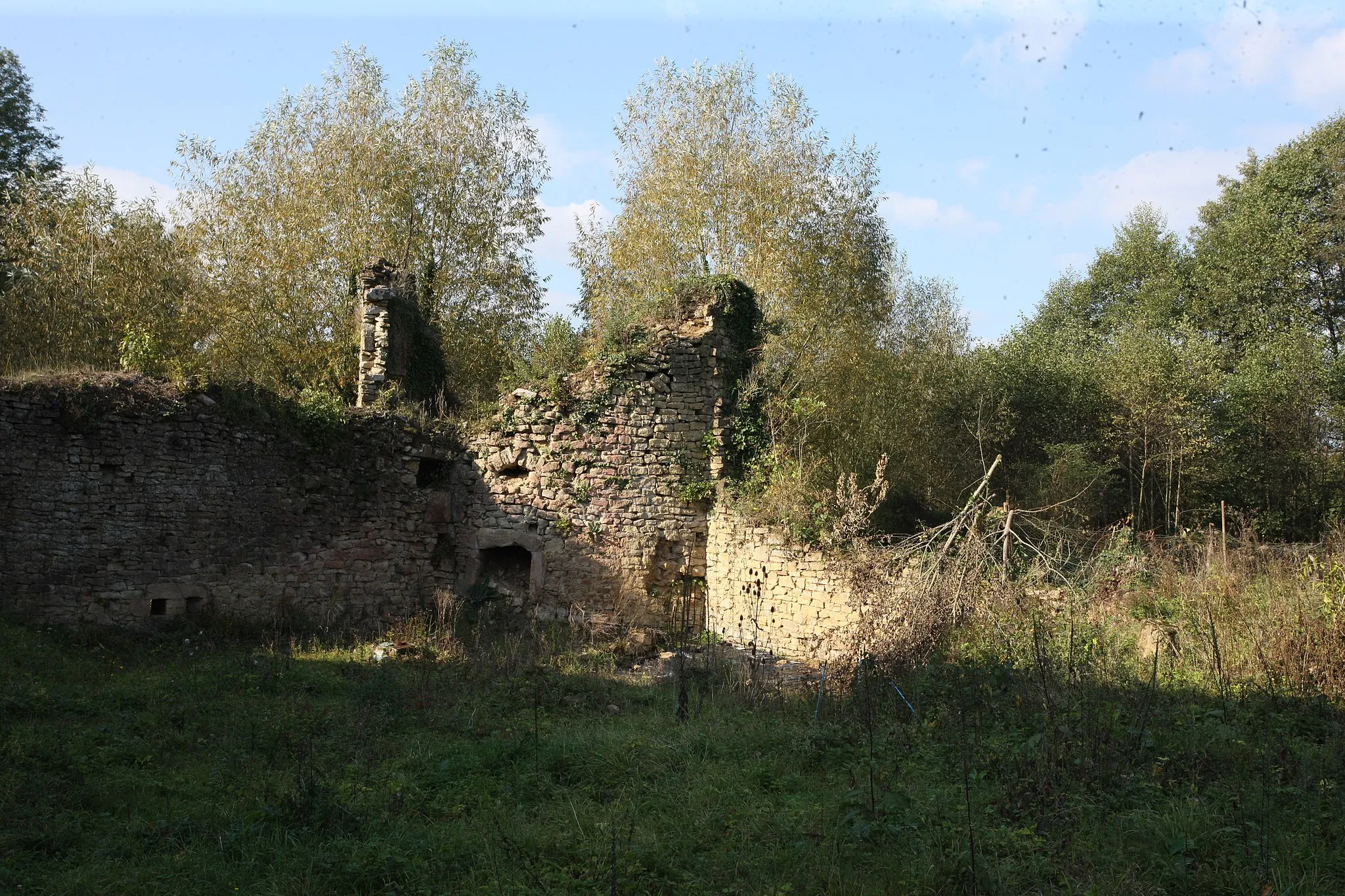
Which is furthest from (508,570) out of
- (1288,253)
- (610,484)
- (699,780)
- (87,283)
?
(1288,253)

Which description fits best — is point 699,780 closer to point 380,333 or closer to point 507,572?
point 507,572

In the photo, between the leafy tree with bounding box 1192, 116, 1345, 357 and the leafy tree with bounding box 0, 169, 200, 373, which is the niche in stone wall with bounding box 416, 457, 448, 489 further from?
the leafy tree with bounding box 1192, 116, 1345, 357

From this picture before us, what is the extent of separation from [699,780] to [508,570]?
7.56 m

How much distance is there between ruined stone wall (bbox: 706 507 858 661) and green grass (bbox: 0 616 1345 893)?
7.28ft

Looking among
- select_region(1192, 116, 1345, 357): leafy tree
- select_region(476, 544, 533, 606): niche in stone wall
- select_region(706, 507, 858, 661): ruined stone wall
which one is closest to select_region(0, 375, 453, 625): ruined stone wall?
select_region(476, 544, 533, 606): niche in stone wall

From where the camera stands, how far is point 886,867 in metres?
4.84

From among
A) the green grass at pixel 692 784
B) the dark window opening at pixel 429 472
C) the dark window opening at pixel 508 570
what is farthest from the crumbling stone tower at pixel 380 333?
the green grass at pixel 692 784

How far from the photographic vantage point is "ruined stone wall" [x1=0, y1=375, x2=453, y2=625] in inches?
407

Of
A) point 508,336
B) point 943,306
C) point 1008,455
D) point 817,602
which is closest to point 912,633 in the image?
point 817,602

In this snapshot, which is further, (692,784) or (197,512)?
(197,512)

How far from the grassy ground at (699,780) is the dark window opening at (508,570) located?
12.8ft

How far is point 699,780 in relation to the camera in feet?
20.4

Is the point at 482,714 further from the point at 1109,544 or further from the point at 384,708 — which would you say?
the point at 1109,544

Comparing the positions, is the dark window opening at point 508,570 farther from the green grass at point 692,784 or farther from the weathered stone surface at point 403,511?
the green grass at point 692,784
